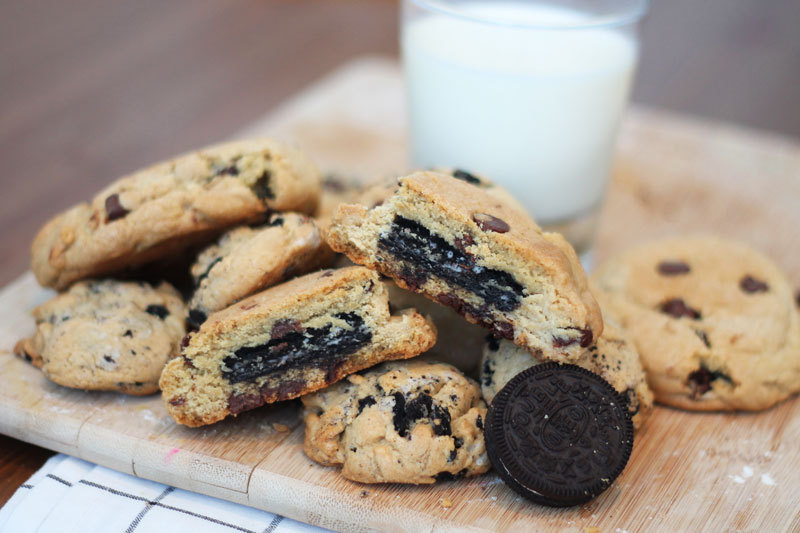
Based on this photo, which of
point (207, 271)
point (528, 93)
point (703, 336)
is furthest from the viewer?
point (528, 93)

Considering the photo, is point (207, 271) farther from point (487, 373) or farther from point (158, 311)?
point (487, 373)

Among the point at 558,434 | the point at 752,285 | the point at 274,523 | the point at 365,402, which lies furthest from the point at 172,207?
the point at 752,285

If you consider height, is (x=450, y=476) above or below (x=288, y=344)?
below

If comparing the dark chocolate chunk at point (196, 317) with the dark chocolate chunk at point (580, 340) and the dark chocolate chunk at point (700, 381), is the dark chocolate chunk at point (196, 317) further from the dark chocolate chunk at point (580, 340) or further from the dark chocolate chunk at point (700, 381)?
the dark chocolate chunk at point (700, 381)

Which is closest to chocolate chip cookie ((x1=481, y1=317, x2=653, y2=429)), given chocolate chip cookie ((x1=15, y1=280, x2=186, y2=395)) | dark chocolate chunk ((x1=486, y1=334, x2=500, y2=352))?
dark chocolate chunk ((x1=486, y1=334, x2=500, y2=352))

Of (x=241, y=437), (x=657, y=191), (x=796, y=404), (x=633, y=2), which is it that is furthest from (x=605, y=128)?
(x=241, y=437)

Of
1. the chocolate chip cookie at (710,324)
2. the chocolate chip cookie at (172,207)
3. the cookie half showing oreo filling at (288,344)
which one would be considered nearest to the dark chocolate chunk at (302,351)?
the cookie half showing oreo filling at (288,344)
